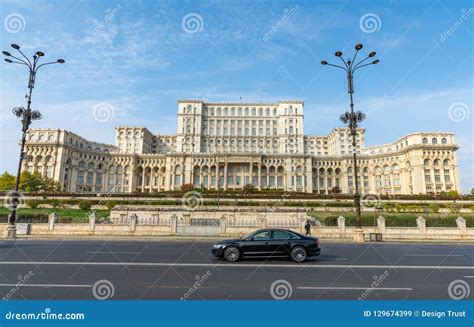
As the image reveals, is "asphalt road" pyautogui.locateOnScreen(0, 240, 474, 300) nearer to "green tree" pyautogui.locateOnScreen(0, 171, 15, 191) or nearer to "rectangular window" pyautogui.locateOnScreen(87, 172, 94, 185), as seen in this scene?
"green tree" pyautogui.locateOnScreen(0, 171, 15, 191)

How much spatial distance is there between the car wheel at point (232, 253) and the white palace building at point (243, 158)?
78.6 metres

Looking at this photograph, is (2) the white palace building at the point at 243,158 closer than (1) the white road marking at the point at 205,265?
No

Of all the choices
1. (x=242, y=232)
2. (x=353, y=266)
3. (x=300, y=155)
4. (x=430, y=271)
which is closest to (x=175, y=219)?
(x=242, y=232)

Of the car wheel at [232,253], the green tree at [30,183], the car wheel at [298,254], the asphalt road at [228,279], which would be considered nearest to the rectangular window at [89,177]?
the green tree at [30,183]

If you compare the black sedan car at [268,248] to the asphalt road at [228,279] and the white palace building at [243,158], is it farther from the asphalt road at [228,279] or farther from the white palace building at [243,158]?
the white palace building at [243,158]

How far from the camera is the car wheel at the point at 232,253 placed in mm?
10630

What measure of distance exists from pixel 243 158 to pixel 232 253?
266 ft

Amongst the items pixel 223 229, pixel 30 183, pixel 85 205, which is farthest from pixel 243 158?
pixel 223 229

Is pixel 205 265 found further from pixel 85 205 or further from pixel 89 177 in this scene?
pixel 89 177

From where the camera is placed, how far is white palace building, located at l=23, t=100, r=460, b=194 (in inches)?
3445

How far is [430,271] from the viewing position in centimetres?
905

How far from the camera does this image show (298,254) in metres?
10.7

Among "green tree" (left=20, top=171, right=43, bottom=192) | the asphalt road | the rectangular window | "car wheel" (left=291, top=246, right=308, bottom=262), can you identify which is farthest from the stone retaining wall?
the rectangular window

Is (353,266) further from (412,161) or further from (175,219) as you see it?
(412,161)
